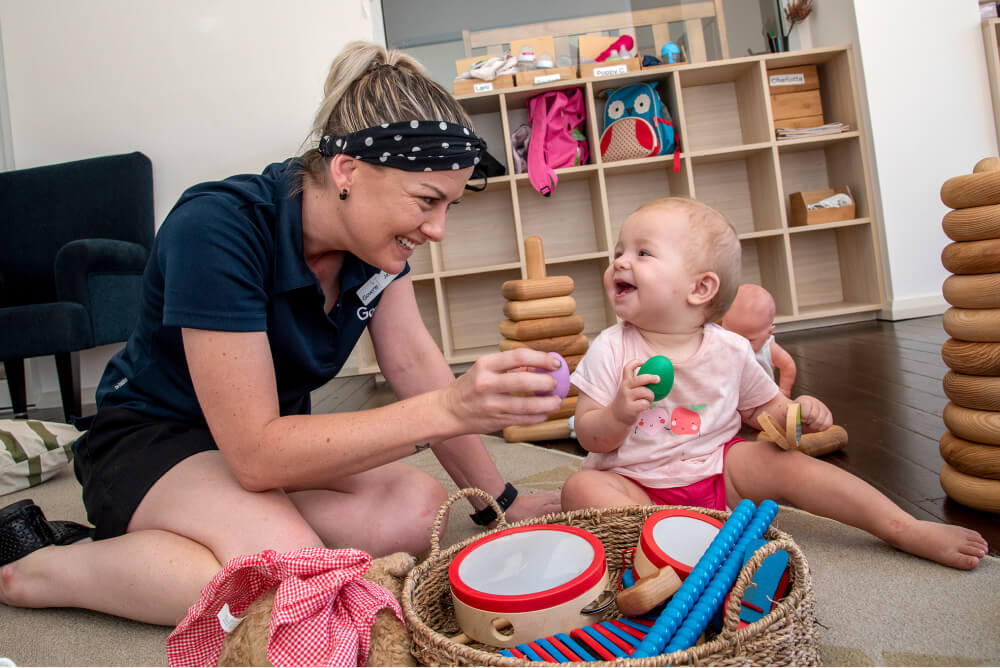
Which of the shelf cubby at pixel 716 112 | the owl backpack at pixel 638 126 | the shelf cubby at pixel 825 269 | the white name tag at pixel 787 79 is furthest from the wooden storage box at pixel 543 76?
the shelf cubby at pixel 825 269

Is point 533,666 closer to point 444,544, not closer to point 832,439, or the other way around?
point 444,544

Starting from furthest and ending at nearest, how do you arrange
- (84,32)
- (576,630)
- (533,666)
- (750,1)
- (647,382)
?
(750,1) < (84,32) < (647,382) < (576,630) < (533,666)

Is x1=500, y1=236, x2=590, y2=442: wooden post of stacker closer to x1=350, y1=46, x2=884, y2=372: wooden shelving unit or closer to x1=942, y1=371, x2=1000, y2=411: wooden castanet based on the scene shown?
x1=942, y1=371, x2=1000, y2=411: wooden castanet

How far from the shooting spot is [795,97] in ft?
11.1

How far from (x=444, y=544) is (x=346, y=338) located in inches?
14.1

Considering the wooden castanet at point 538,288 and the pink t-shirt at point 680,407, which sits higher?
the wooden castanet at point 538,288

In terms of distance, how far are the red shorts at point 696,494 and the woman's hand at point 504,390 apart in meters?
0.38

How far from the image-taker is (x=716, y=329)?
1098 millimetres

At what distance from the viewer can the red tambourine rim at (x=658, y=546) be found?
68cm

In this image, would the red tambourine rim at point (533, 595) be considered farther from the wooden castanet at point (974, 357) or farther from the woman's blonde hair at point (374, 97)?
the wooden castanet at point (974, 357)

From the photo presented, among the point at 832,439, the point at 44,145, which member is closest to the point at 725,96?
the point at 832,439

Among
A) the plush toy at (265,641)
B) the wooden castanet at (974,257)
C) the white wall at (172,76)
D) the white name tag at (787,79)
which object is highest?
the white wall at (172,76)

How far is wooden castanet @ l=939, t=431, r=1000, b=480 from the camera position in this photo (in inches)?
38.2

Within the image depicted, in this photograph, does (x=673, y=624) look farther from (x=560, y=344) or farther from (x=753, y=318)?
(x=560, y=344)
